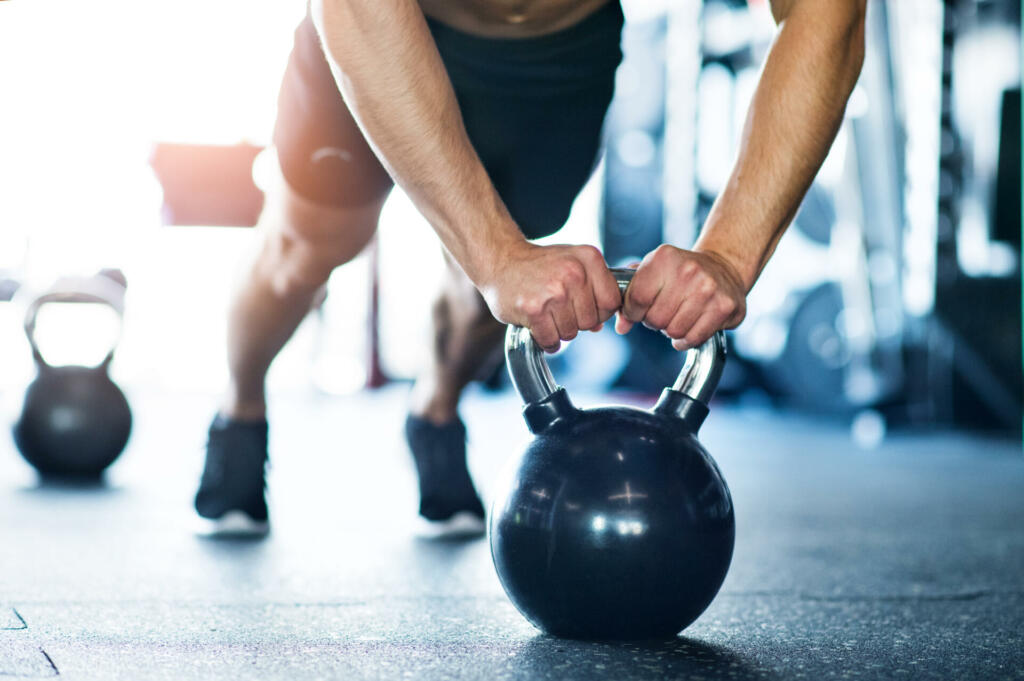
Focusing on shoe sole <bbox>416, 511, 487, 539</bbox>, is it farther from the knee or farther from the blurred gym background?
the blurred gym background

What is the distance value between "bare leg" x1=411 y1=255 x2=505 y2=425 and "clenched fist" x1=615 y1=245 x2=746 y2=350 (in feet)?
2.29

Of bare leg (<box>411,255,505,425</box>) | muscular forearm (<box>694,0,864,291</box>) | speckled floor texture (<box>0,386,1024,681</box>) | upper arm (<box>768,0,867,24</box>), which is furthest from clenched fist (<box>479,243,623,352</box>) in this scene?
bare leg (<box>411,255,505,425</box>)

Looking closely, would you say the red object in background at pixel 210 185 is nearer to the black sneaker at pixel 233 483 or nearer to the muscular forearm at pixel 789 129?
the black sneaker at pixel 233 483

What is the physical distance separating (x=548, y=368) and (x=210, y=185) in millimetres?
2624

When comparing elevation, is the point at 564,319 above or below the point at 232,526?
above

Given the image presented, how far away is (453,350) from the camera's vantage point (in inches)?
67.2

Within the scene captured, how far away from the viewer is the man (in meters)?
0.98

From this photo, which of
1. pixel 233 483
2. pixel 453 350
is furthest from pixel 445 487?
pixel 233 483

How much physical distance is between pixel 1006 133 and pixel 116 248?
4.70 metres

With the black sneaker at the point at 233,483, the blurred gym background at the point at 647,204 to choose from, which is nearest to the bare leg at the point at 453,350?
the black sneaker at the point at 233,483

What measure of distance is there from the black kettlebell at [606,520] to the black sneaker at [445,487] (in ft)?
2.19

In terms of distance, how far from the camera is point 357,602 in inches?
46.3

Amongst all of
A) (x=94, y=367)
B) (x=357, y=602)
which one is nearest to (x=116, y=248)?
(x=94, y=367)

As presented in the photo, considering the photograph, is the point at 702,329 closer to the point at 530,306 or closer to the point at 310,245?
the point at 530,306
